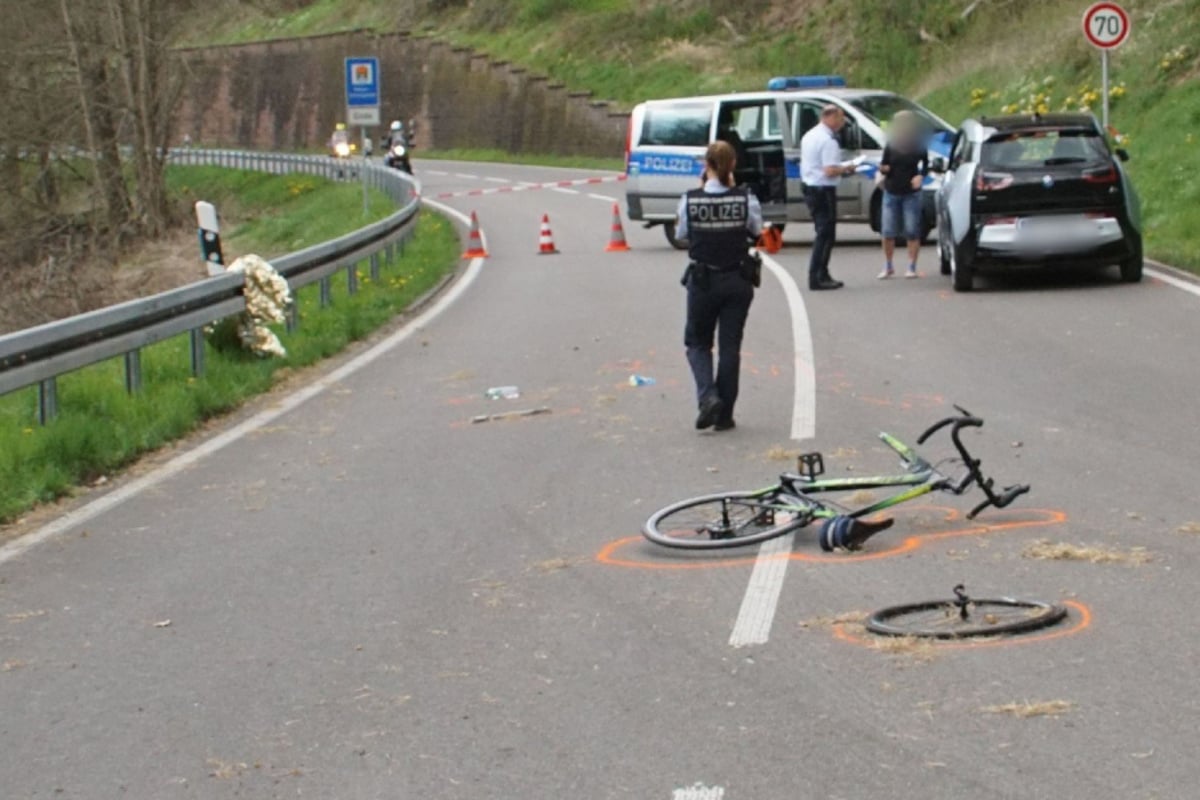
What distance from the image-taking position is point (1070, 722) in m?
5.69

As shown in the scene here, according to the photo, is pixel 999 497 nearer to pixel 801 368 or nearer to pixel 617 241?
pixel 801 368

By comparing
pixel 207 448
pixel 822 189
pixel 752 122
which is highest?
pixel 752 122

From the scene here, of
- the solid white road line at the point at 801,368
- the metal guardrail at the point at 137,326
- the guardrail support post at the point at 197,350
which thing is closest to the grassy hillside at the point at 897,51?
the solid white road line at the point at 801,368

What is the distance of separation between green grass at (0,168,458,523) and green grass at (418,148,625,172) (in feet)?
94.5

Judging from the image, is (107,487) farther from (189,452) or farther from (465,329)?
(465,329)

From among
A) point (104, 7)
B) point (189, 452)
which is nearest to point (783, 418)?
point (189, 452)

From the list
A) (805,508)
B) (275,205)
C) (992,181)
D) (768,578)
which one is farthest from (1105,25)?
(275,205)

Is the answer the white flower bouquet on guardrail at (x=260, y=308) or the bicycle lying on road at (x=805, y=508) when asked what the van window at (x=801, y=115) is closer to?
the white flower bouquet on guardrail at (x=260, y=308)

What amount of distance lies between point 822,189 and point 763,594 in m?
12.3

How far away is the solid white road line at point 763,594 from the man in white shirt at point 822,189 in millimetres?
11123

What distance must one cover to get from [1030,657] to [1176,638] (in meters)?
0.56

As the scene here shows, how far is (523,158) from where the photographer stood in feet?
199

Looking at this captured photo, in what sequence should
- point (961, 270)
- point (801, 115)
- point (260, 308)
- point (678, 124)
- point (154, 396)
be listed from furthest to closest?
point (678, 124)
point (801, 115)
point (961, 270)
point (260, 308)
point (154, 396)

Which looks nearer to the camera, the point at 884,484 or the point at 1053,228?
the point at 884,484
